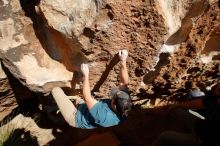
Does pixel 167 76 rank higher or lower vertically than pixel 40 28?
lower

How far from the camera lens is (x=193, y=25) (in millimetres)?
3432

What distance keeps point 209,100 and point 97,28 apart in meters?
1.20

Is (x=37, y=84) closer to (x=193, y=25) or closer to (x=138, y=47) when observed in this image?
(x=138, y=47)

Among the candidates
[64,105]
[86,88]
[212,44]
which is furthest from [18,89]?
[212,44]

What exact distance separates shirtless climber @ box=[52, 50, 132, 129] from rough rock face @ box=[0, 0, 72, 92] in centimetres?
18

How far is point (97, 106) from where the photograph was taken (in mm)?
3377

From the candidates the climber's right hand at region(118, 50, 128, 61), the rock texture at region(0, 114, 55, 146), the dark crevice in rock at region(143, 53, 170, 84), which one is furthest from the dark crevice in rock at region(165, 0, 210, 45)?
the rock texture at region(0, 114, 55, 146)

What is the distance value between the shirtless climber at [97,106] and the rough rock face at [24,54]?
185 mm

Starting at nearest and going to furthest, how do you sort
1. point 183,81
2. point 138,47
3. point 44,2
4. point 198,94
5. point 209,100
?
point 44,2
point 209,100
point 138,47
point 198,94
point 183,81

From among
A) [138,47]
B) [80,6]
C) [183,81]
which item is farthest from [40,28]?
[183,81]

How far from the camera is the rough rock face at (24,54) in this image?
317 centimetres

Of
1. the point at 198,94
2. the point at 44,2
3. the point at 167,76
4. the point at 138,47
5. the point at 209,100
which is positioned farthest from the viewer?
the point at 167,76

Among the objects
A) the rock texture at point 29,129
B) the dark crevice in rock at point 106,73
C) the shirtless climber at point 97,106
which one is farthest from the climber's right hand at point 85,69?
the rock texture at point 29,129

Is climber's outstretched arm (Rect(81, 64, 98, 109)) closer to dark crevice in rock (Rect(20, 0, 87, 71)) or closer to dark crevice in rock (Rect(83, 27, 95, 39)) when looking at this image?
dark crevice in rock (Rect(20, 0, 87, 71))
